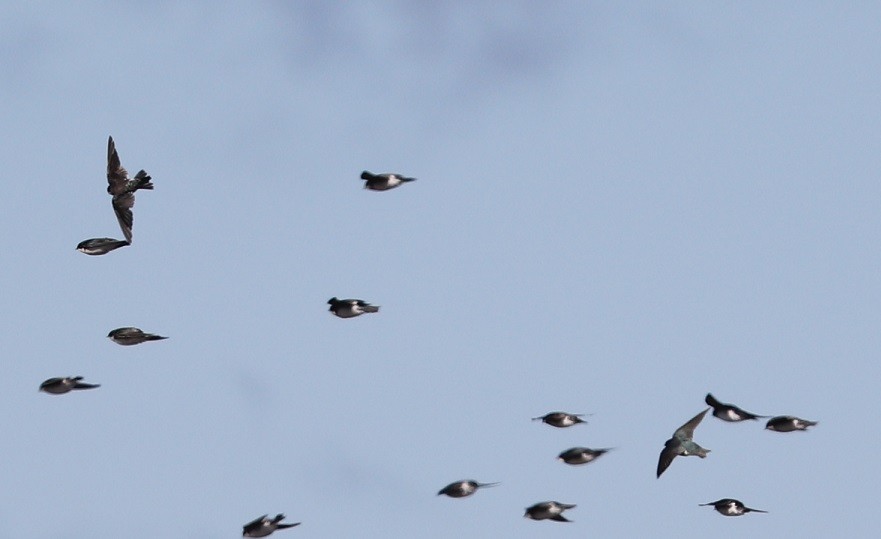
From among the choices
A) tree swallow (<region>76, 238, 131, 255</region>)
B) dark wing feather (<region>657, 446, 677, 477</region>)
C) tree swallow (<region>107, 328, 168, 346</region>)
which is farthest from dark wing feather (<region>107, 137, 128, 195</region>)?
dark wing feather (<region>657, 446, 677, 477</region>)

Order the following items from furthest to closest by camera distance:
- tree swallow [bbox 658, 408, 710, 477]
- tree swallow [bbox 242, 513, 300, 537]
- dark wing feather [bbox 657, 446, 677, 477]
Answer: dark wing feather [bbox 657, 446, 677, 477]
tree swallow [bbox 658, 408, 710, 477]
tree swallow [bbox 242, 513, 300, 537]

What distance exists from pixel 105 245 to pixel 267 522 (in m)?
23.7

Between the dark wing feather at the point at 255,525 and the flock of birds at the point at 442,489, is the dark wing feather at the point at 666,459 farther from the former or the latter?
the dark wing feather at the point at 255,525

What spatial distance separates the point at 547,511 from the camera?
105375 mm

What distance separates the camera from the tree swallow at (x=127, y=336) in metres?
110

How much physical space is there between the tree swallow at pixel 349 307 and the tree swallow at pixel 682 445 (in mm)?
22752

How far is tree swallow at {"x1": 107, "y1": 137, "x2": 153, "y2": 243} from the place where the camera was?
12406 cm

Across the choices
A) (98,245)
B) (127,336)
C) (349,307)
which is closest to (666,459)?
(349,307)

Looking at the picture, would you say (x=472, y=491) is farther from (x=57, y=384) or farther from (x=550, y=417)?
(x=57, y=384)

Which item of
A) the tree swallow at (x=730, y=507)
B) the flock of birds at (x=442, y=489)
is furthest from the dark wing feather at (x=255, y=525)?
the tree swallow at (x=730, y=507)

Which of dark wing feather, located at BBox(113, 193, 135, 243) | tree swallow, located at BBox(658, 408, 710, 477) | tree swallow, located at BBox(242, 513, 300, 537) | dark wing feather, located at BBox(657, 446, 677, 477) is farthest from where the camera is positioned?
dark wing feather, located at BBox(113, 193, 135, 243)

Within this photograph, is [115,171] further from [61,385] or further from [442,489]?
[442,489]

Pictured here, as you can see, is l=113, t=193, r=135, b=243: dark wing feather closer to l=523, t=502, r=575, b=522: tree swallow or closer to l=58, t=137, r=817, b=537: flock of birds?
l=58, t=137, r=817, b=537: flock of birds

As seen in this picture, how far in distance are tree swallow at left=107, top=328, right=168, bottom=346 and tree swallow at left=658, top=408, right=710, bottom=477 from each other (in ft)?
109
